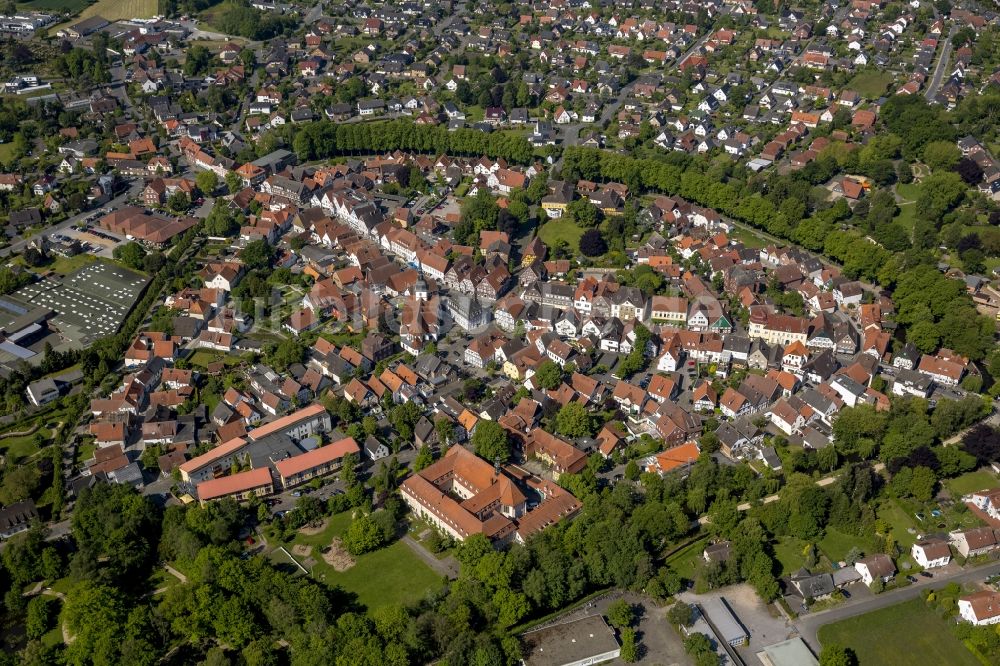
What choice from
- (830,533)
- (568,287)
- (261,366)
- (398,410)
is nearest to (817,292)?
(568,287)

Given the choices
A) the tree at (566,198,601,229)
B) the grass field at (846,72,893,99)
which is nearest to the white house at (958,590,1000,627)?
the tree at (566,198,601,229)

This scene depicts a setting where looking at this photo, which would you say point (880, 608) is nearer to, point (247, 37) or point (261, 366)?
point (261, 366)

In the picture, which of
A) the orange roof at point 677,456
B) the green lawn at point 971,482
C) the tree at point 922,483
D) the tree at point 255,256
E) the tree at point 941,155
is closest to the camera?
the tree at point 922,483

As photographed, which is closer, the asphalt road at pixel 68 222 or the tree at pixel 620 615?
the tree at pixel 620 615

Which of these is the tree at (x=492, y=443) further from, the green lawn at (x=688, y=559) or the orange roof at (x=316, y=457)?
the green lawn at (x=688, y=559)

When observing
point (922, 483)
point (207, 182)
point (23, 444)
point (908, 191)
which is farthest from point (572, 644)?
point (908, 191)

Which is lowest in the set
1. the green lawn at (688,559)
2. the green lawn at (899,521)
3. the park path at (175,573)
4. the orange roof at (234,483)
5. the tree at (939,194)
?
the park path at (175,573)

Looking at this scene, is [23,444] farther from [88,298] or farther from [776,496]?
[776,496]

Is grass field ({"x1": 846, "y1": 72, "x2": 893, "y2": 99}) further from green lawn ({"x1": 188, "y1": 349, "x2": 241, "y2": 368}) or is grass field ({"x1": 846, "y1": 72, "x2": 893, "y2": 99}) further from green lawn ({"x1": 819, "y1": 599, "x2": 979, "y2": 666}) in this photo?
green lawn ({"x1": 188, "y1": 349, "x2": 241, "y2": 368})

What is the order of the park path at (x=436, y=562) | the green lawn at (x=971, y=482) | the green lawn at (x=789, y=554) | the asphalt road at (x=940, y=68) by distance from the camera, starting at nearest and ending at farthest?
the park path at (x=436, y=562)
the green lawn at (x=789, y=554)
the green lawn at (x=971, y=482)
the asphalt road at (x=940, y=68)

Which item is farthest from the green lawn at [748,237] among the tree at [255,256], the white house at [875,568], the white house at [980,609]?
the tree at [255,256]
